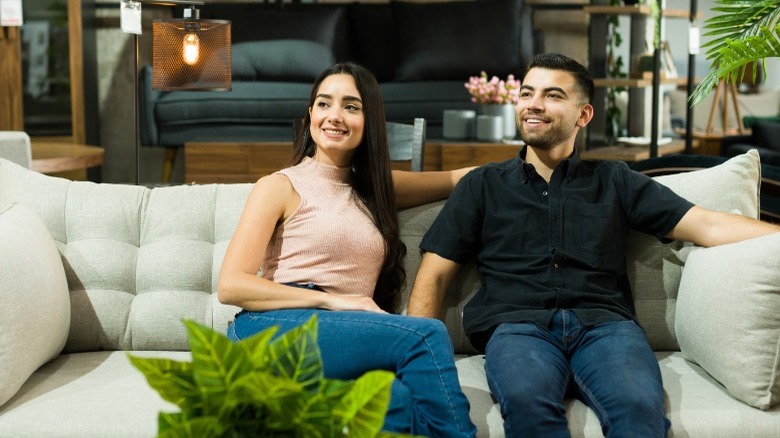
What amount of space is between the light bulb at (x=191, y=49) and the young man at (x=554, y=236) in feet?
3.68

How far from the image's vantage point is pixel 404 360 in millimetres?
2041

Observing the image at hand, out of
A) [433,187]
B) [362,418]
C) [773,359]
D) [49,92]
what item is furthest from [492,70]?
[362,418]

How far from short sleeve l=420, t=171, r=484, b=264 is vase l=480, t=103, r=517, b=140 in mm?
2248

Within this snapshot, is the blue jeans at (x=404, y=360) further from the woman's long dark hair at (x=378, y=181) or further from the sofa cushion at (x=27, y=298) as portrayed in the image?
the sofa cushion at (x=27, y=298)

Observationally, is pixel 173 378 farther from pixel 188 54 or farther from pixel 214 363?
pixel 188 54

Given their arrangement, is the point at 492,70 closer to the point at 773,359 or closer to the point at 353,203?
the point at 353,203

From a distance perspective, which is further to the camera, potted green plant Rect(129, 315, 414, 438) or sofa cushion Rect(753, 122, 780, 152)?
sofa cushion Rect(753, 122, 780, 152)

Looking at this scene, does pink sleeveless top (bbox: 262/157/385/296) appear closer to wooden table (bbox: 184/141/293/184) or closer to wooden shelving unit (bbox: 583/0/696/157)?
wooden table (bbox: 184/141/293/184)

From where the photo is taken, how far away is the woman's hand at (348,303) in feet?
7.14

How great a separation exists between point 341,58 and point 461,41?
74 centimetres

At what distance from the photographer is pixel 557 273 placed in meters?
2.36

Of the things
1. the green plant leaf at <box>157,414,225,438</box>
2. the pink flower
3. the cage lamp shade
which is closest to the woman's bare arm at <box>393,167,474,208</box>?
the cage lamp shade

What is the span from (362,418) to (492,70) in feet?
15.8

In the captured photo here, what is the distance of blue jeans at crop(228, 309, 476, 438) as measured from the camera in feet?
6.44
